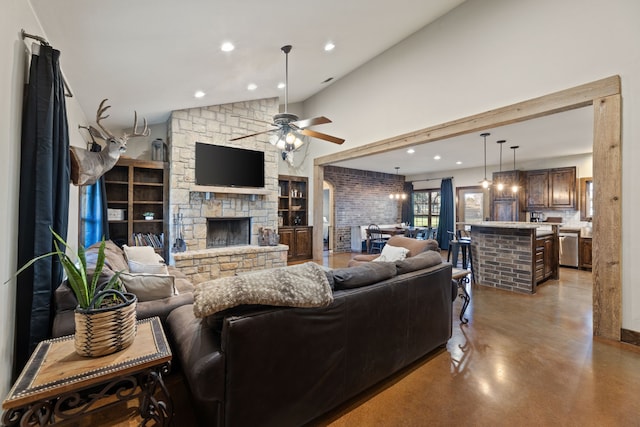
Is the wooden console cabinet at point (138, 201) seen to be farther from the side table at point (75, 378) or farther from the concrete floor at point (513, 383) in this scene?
the concrete floor at point (513, 383)

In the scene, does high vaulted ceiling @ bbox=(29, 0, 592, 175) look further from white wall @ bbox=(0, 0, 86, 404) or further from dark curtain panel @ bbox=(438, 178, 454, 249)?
dark curtain panel @ bbox=(438, 178, 454, 249)

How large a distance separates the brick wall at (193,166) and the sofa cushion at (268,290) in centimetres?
407

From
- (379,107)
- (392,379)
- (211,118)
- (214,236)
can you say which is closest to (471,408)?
(392,379)

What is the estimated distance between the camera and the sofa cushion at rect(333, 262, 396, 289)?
1.88 metres

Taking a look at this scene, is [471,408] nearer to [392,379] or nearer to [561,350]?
[392,379]

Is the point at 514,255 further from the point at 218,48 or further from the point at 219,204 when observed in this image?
the point at 219,204

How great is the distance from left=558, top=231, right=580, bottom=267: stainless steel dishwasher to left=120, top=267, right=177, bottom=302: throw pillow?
301 inches

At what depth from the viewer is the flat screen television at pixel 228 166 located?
17.4ft

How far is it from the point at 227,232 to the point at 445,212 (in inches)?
272

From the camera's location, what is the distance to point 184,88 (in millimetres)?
4070

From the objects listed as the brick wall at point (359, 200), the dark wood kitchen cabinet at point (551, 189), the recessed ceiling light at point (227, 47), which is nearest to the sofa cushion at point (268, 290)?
the recessed ceiling light at point (227, 47)

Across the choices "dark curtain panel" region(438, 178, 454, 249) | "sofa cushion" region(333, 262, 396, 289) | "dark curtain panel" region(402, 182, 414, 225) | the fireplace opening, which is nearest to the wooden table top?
"sofa cushion" region(333, 262, 396, 289)

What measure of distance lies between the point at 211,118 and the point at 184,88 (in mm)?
1354

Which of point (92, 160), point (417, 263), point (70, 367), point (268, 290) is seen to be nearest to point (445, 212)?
point (417, 263)
